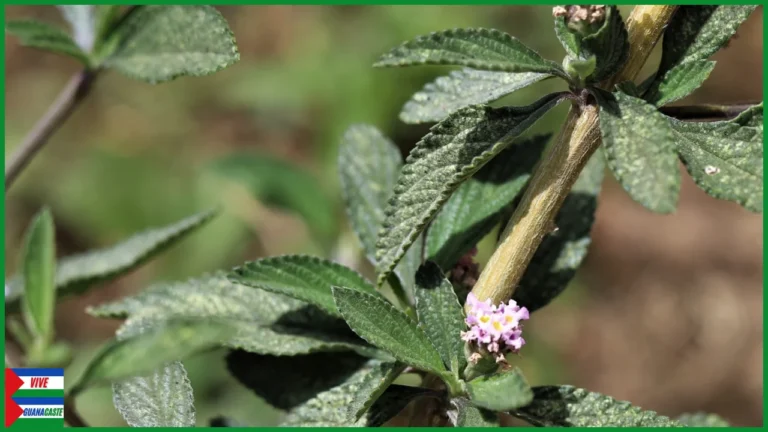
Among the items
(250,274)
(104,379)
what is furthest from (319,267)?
(104,379)

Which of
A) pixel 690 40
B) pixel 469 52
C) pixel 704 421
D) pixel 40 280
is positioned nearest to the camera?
pixel 469 52

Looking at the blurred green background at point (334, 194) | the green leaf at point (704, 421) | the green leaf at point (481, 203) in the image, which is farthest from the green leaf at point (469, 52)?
the blurred green background at point (334, 194)

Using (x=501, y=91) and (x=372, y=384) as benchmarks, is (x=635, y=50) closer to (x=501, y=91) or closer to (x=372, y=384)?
(x=501, y=91)

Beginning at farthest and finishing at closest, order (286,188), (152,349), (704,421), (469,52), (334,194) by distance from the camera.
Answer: (334,194)
(286,188)
(704,421)
(469,52)
(152,349)

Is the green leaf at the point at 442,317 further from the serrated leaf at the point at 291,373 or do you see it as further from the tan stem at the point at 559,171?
the serrated leaf at the point at 291,373

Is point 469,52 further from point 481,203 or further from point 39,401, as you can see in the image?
point 39,401

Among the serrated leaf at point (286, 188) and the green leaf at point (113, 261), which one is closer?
the green leaf at point (113, 261)

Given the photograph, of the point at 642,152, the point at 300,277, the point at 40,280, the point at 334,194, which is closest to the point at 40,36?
the point at 40,280
